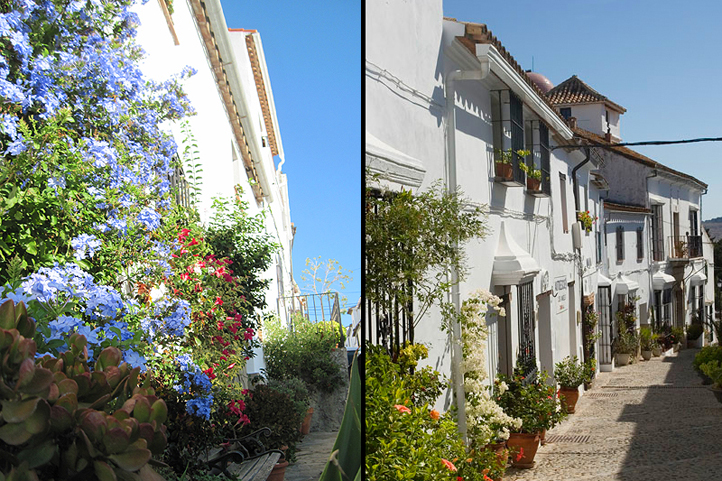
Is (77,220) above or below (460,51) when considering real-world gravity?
below

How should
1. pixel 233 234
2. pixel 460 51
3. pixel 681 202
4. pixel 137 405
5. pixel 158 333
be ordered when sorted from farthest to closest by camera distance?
pixel 681 202, pixel 460 51, pixel 233 234, pixel 158 333, pixel 137 405

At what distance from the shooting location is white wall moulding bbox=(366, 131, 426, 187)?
2.30 m

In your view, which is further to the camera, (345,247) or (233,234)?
(345,247)

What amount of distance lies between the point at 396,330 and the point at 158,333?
61.0 inches

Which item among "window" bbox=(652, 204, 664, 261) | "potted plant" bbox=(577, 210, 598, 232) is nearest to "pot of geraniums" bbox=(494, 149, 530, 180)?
"potted plant" bbox=(577, 210, 598, 232)

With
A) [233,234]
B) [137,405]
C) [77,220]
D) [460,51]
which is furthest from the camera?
[460,51]

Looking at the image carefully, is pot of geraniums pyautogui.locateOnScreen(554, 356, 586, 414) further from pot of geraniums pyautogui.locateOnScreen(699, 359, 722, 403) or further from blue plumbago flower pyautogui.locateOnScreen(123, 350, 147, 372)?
blue plumbago flower pyautogui.locateOnScreen(123, 350, 147, 372)

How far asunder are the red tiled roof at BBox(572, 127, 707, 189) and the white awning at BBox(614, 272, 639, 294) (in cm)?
125

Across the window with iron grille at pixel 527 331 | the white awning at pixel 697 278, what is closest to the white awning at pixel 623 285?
the white awning at pixel 697 278

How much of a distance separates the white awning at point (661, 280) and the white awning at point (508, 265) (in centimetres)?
244

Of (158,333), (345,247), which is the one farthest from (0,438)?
(345,247)

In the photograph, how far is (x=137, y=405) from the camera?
1.00 m

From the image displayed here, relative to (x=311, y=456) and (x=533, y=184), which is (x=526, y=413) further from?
(x=311, y=456)

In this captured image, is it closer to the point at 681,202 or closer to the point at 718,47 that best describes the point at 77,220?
the point at 681,202
